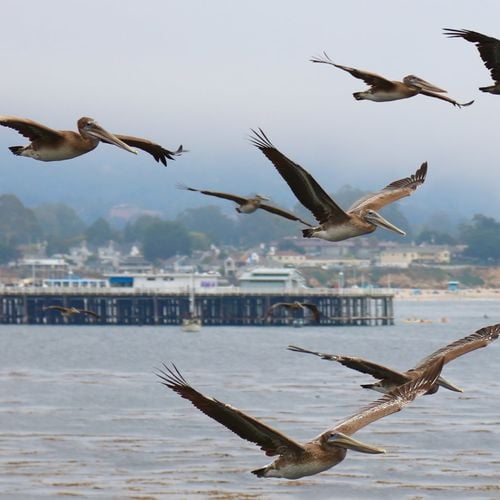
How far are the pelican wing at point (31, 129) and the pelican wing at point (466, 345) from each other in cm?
556

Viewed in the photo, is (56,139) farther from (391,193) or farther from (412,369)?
(391,193)

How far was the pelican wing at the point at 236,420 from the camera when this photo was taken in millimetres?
17875

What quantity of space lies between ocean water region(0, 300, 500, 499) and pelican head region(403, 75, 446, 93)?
24364 millimetres

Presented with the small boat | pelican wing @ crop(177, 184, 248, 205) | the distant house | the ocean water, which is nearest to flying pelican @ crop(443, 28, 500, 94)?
pelican wing @ crop(177, 184, 248, 205)

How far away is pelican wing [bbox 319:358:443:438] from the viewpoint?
1962cm

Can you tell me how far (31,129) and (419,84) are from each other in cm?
563

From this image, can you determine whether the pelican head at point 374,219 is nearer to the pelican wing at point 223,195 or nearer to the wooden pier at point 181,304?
the pelican wing at point 223,195

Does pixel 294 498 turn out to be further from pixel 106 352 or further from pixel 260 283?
pixel 260 283

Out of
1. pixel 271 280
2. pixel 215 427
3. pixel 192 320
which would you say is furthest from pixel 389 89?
pixel 271 280

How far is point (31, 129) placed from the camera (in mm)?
21547

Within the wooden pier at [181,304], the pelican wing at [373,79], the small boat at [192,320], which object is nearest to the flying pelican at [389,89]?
the pelican wing at [373,79]

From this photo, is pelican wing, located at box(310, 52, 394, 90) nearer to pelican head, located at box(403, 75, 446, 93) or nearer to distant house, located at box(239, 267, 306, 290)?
pelican head, located at box(403, 75, 446, 93)

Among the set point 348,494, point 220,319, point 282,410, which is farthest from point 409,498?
point 220,319

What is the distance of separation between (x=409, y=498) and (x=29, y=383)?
A: 4533 cm
